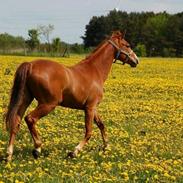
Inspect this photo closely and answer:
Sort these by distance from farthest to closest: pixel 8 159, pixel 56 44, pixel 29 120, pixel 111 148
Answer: pixel 56 44 < pixel 111 148 < pixel 29 120 < pixel 8 159

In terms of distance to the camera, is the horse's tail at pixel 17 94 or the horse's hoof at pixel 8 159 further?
the horse's tail at pixel 17 94

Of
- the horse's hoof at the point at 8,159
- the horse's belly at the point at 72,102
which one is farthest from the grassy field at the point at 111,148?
the horse's belly at the point at 72,102

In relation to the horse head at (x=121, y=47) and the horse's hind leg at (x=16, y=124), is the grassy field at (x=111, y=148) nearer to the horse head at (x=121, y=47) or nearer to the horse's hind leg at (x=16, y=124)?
the horse's hind leg at (x=16, y=124)

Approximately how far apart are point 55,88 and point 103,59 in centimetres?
225

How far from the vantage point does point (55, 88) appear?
10.2 m

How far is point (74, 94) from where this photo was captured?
10.8 metres

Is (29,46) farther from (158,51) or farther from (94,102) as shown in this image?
(94,102)

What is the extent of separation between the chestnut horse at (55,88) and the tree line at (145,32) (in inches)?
3764

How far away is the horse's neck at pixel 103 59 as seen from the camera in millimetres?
11938

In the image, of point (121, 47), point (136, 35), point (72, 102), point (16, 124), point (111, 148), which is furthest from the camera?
point (136, 35)

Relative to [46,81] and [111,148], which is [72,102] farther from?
[111,148]

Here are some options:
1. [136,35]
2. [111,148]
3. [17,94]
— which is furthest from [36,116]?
[136,35]

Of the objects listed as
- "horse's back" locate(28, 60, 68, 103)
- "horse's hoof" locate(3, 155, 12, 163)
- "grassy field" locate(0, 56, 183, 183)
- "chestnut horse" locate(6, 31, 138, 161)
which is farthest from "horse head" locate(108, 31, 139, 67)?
"horse's hoof" locate(3, 155, 12, 163)

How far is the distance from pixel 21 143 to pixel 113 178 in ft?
10.7
